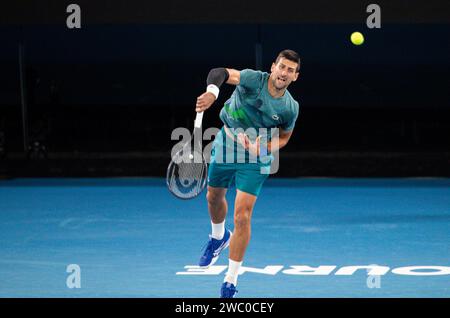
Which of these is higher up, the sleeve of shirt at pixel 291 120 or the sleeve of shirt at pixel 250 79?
the sleeve of shirt at pixel 250 79

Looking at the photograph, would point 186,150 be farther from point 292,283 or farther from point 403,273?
point 403,273

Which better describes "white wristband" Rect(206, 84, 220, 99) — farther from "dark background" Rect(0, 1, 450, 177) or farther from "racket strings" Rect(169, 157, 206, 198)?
"dark background" Rect(0, 1, 450, 177)

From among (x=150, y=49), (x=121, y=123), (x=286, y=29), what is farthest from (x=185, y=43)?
(x=121, y=123)

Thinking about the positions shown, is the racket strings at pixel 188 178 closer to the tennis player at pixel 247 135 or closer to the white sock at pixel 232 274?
the tennis player at pixel 247 135

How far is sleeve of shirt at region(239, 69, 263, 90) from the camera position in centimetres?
756

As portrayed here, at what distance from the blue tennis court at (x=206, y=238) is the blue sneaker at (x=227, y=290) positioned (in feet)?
0.90

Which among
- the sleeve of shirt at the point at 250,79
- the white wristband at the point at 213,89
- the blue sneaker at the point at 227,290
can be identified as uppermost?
the sleeve of shirt at the point at 250,79

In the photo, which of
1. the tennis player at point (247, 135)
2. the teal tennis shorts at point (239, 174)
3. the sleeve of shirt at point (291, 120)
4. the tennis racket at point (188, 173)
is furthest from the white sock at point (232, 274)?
the sleeve of shirt at point (291, 120)

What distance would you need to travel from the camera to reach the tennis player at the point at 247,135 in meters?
7.50

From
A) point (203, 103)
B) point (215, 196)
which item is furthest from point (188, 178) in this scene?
point (203, 103)

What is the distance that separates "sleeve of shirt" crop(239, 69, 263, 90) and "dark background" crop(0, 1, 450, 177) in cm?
728

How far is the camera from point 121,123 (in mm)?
20562

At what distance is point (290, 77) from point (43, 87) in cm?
1784

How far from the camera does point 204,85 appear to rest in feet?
82.0
